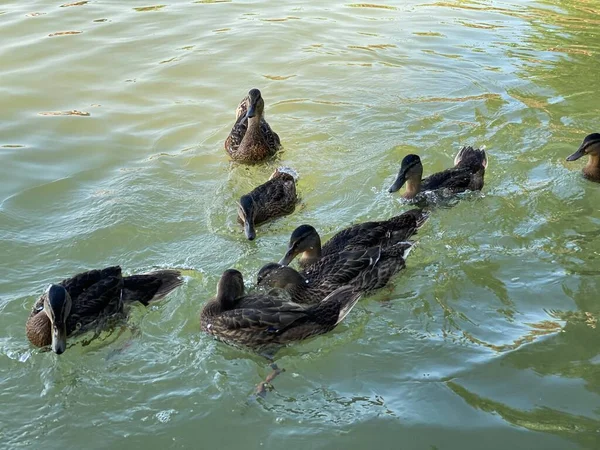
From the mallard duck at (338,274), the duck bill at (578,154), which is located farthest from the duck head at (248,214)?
the duck bill at (578,154)

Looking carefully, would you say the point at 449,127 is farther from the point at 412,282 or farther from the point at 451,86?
the point at 412,282

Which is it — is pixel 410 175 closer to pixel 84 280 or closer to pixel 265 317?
pixel 265 317

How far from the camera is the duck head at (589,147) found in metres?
9.12

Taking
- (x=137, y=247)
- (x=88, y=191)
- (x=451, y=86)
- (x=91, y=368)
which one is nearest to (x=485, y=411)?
(x=91, y=368)

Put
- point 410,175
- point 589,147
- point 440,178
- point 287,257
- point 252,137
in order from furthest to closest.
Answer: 1. point 252,137
2. point 589,147
3. point 440,178
4. point 410,175
5. point 287,257

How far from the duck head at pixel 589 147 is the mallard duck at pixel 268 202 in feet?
11.3

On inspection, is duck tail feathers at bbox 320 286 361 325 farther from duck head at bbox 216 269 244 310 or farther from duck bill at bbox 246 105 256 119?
duck bill at bbox 246 105 256 119

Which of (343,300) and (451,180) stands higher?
(451,180)

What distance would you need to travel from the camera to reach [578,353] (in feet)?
19.7

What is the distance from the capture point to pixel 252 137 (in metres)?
9.80

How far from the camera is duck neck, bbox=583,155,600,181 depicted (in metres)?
9.13

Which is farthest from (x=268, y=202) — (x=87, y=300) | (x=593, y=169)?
(x=593, y=169)

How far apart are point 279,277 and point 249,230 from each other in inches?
47.4

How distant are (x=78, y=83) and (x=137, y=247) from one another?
530 centimetres
